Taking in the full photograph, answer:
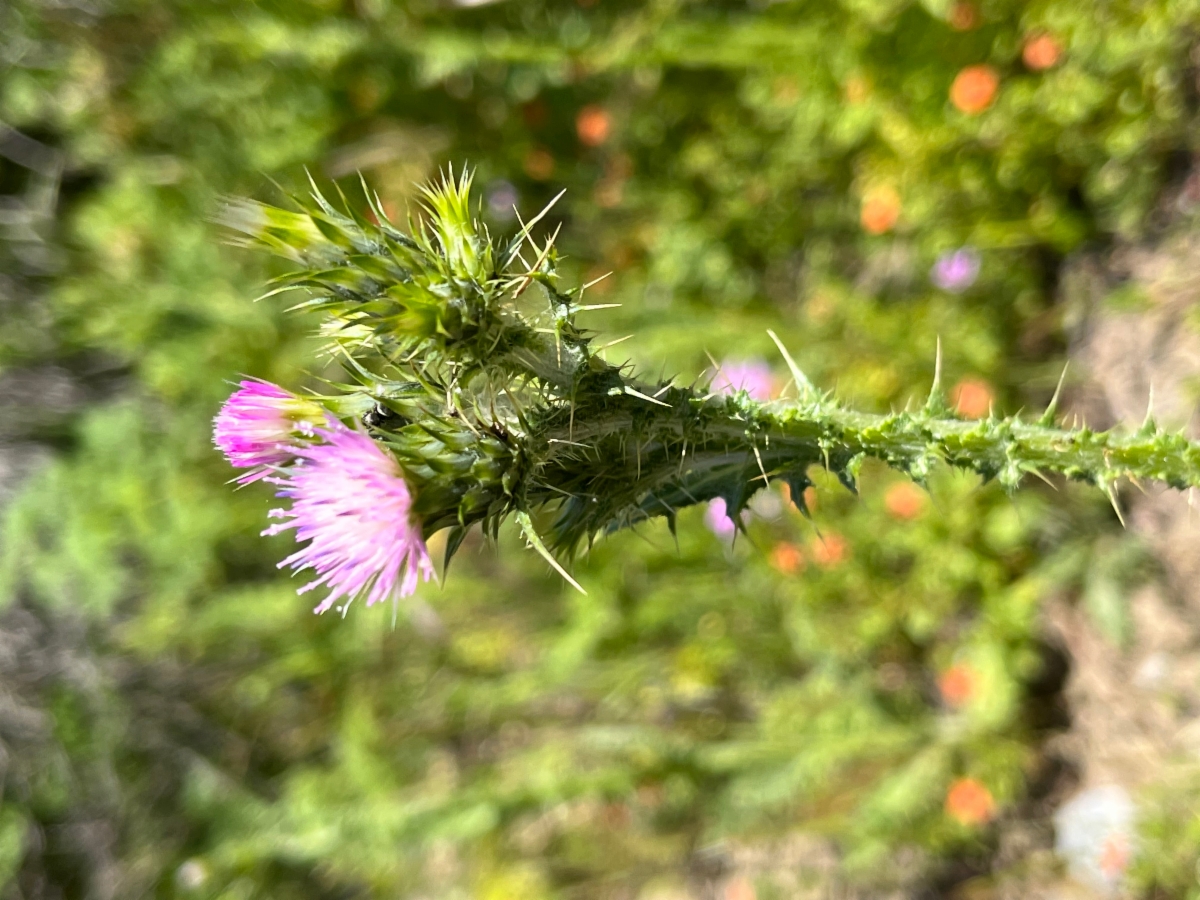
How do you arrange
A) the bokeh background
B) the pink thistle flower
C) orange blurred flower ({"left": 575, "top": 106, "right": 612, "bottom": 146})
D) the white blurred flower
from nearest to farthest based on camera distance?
the pink thistle flower, the white blurred flower, the bokeh background, orange blurred flower ({"left": 575, "top": 106, "right": 612, "bottom": 146})

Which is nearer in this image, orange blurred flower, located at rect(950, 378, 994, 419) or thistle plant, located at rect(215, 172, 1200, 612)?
thistle plant, located at rect(215, 172, 1200, 612)

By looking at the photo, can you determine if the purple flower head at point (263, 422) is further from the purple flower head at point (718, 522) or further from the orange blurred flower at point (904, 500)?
the orange blurred flower at point (904, 500)

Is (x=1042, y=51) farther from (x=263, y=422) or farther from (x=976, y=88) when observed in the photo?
(x=263, y=422)

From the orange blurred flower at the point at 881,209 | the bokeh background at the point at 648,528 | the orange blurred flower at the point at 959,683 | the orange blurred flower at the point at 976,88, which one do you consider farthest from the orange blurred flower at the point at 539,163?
the orange blurred flower at the point at 959,683

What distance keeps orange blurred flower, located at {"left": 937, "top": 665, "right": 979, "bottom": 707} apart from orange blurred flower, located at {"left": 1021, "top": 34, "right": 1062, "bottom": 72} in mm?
2514

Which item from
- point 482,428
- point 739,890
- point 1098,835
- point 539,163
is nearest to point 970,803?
point 1098,835

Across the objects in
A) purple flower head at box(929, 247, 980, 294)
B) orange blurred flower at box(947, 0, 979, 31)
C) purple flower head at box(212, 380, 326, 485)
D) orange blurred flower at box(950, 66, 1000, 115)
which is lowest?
purple flower head at box(929, 247, 980, 294)

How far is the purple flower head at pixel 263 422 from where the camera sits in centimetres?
166

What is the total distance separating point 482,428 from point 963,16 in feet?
9.05

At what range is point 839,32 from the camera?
133 inches

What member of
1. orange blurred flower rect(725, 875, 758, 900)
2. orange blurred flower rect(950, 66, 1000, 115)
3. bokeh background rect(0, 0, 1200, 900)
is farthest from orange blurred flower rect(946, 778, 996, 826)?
orange blurred flower rect(950, 66, 1000, 115)

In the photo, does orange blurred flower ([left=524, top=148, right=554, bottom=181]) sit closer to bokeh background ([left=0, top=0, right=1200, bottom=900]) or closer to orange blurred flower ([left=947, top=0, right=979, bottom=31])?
bokeh background ([left=0, top=0, right=1200, bottom=900])

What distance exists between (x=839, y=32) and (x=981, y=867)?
3735mm

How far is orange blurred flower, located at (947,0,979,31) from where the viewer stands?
10.4 feet
